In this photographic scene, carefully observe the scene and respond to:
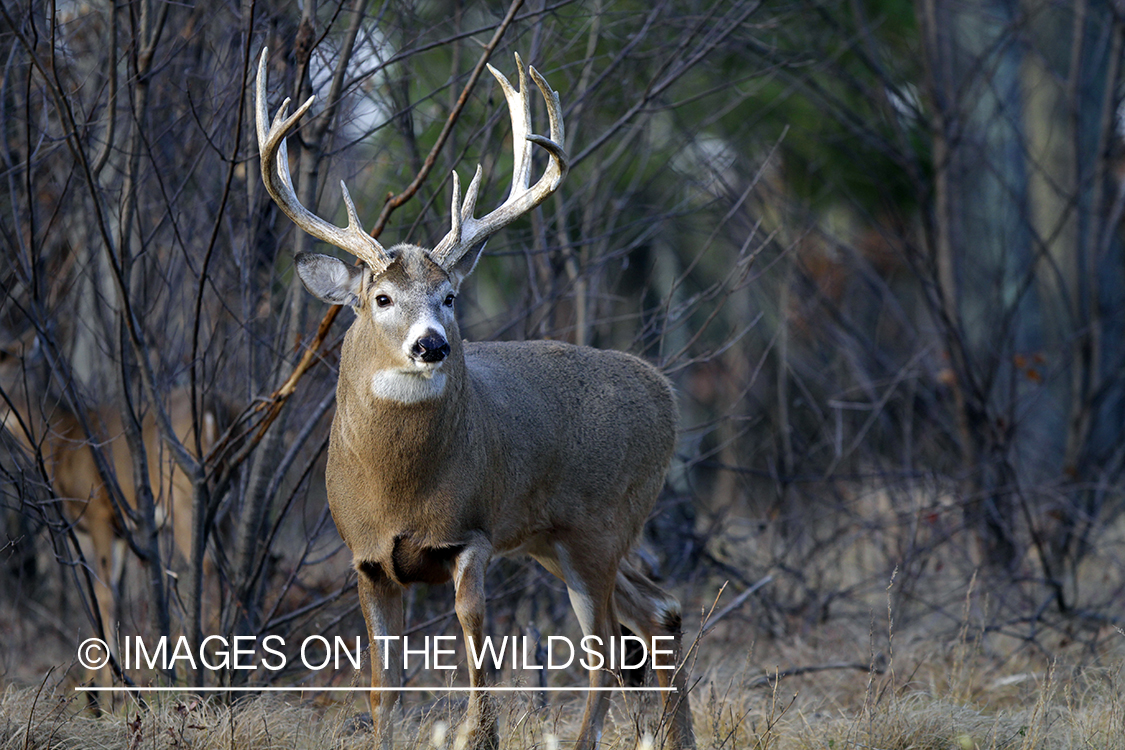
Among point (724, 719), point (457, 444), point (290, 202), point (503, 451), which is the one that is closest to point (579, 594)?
point (503, 451)

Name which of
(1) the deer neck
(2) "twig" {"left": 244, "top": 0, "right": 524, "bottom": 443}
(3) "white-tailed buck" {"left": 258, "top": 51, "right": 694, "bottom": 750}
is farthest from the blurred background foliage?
(1) the deer neck

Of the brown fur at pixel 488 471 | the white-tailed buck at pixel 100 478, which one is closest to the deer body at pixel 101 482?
the white-tailed buck at pixel 100 478

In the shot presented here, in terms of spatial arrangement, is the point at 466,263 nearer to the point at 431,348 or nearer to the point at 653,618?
the point at 431,348

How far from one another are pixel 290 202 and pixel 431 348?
925 millimetres

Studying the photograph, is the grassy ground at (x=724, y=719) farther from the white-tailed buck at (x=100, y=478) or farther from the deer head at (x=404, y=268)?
the white-tailed buck at (x=100, y=478)

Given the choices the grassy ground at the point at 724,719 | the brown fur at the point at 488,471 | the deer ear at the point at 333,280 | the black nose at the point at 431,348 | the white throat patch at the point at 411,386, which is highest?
the deer ear at the point at 333,280

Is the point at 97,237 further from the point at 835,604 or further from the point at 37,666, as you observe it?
the point at 835,604

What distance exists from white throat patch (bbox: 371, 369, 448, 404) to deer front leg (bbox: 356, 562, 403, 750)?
676mm

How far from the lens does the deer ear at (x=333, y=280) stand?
182 inches

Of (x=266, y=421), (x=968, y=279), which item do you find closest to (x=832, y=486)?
(x=968, y=279)

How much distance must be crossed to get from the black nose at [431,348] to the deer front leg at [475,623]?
746mm

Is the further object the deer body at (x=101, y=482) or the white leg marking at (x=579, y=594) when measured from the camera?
the deer body at (x=101, y=482)

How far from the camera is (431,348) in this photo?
13.6 ft

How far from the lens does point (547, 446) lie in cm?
505
